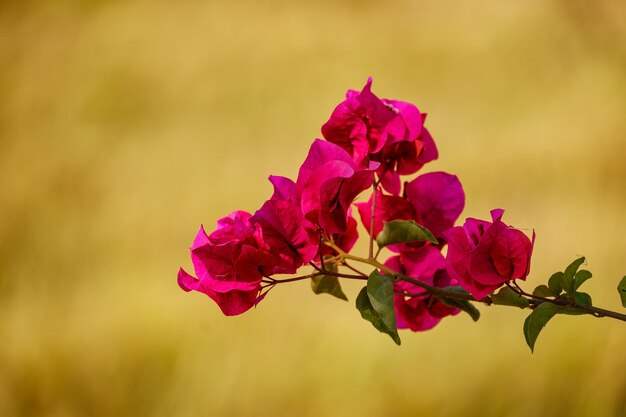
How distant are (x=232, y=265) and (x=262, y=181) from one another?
2.47ft

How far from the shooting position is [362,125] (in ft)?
2.28

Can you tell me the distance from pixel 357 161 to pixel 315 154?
86 mm

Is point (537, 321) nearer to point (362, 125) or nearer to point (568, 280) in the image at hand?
point (568, 280)

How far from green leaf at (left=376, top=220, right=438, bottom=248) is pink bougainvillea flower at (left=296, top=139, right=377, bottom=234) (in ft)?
0.14

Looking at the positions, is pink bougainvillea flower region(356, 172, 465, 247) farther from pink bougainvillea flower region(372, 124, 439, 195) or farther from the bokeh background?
the bokeh background

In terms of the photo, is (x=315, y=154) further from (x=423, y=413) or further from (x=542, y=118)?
(x=542, y=118)

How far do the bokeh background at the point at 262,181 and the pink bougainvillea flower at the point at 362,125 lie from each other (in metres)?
0.60

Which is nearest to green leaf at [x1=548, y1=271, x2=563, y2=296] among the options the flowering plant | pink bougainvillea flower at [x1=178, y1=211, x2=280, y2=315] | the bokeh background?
the flowering plant

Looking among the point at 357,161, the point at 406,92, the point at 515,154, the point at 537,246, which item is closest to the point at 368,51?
the point at 406,92

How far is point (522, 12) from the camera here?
1.42 meters

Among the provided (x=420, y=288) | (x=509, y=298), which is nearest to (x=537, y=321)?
(x=509, y=298)

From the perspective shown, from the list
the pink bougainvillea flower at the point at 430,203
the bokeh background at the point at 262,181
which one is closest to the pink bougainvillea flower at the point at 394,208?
the pink bougainvillea flower at the point at 430,203

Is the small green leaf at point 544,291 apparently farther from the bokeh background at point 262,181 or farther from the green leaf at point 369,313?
the bokeh background at point 262,181

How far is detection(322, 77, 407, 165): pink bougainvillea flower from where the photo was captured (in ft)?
2.28
